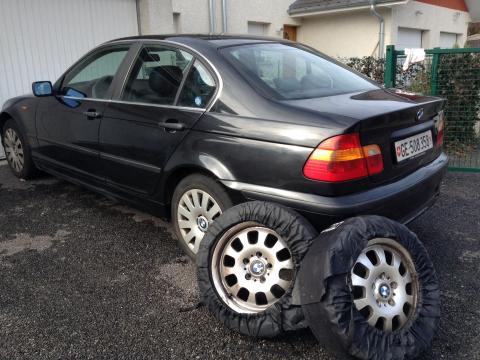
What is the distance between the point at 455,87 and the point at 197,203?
4.79m

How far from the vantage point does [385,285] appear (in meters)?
2.46

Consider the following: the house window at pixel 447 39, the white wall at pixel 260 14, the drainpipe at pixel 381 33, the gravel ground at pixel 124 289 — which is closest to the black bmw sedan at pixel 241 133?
the gravel ground at pixel 124 289

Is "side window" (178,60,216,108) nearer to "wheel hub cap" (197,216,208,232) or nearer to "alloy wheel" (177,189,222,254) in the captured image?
"alloy wheel" (177,189,222,254)

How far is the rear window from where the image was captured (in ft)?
10.2

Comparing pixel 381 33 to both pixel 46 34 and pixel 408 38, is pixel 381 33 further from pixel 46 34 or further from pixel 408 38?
pixel 46 34

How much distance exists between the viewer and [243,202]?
294cm

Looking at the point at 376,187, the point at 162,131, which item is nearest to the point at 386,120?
the point at 376,187

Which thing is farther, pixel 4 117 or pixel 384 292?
pixel 4 117

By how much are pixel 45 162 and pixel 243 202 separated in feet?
9.23

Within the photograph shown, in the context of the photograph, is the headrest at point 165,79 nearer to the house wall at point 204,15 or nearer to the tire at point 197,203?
the tire at point 197,203

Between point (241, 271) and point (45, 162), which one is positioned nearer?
point (241, 271)

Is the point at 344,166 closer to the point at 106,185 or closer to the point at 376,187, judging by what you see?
the point at 376,187

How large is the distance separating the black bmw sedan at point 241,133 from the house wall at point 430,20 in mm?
11643

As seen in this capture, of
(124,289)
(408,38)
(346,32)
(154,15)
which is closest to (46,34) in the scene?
(154,15)
